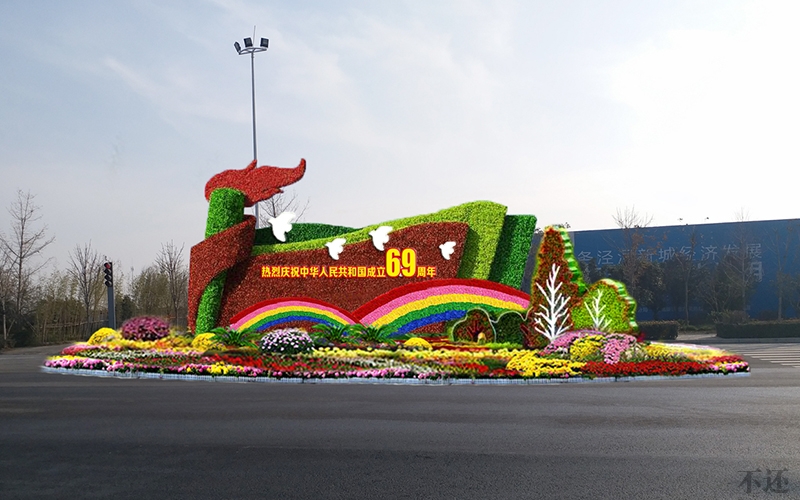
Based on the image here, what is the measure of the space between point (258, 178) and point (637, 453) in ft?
63.0

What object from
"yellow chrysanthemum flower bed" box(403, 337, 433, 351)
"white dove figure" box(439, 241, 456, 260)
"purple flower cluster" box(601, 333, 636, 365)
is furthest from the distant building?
"purple flower cluster" box(601, 333, 636, 365)

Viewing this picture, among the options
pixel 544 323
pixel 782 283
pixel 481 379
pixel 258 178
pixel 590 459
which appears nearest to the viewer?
pixel 590 459

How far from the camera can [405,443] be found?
A: 323 inches

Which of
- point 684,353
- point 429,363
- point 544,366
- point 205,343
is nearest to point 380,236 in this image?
point 205,343

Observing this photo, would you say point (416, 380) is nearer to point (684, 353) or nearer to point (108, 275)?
point (684, 353)

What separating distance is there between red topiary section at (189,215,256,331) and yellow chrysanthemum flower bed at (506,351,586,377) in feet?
37.6

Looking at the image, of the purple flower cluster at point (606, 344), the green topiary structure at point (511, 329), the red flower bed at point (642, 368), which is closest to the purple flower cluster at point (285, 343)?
the green topiary structure at point (511, 329)

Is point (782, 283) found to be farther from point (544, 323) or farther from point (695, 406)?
point (695, 406)

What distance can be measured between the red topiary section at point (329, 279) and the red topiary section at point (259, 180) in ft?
7.13

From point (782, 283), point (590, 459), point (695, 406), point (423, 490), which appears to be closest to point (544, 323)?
point (695, 406)

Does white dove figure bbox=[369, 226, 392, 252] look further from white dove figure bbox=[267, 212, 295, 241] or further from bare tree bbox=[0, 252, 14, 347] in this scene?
bare tree bbox=[0, 252, 14, 347]

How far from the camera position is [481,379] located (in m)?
14.7

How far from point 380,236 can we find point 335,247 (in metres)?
A: 1.63

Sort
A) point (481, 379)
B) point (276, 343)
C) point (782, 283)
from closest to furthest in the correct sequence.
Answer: point (481, 379) < point (276, 343) < point (782, 283)
